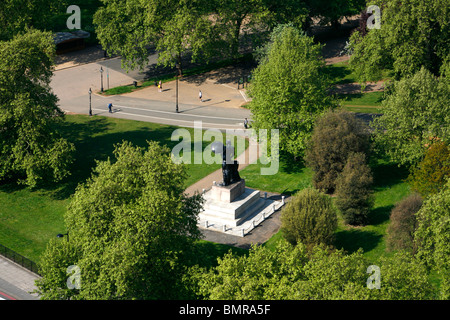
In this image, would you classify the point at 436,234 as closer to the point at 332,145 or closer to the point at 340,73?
the point at 332,145

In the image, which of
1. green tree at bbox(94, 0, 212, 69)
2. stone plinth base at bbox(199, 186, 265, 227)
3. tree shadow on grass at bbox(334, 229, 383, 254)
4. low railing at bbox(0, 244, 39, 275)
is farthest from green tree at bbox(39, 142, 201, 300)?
green tree at bbox(94, 0, 212, 69)

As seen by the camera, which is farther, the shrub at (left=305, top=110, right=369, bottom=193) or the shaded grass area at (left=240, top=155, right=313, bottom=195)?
the shaded grass area at (left=240, top=155, right=313, bottom=195)

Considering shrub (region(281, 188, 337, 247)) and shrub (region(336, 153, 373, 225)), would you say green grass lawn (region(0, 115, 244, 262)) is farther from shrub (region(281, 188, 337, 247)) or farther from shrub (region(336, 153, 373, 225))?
shrub (region(336, 153, 373, 225))

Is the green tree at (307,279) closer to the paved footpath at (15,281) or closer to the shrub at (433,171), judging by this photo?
the shrub at (433,171)

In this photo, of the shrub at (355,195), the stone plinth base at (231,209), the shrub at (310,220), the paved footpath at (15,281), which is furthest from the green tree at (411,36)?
the paved footpath at (15,281)

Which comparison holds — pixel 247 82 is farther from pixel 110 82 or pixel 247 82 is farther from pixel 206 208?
pixel 206 208
